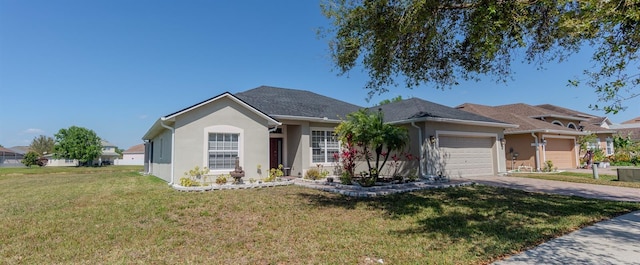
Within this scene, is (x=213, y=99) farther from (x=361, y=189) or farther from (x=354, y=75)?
(x=361, y=189)

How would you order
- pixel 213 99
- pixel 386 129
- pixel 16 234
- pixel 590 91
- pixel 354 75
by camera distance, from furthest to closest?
pixel 213 99 < pixel 386 129 < pixel 354 75 < pixel 590 91 < pixel 16 234

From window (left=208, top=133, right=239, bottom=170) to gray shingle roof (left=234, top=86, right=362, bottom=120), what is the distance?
2.57 m

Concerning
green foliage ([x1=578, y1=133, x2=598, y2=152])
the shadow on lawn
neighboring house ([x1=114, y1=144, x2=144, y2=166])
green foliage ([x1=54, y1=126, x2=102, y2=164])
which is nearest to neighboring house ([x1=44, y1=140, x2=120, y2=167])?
neighboring house ([x1=114, y1=144, x2=144, y2=166])

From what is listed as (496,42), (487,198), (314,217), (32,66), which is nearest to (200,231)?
(314,217)

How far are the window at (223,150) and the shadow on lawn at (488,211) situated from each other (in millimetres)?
4707

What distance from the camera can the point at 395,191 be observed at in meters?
10.4

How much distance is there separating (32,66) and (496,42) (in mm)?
20491

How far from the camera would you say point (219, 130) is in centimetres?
1257

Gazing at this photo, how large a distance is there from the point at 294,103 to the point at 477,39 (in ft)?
39.0

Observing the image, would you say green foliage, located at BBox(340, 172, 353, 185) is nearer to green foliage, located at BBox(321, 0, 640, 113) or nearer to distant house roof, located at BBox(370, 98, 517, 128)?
green foliage, located at BBox(321, 0, 640, 113)

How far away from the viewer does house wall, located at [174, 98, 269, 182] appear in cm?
1189

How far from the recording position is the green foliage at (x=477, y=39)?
18.1ft

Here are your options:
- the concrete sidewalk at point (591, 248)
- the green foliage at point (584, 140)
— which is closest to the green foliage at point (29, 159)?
the concrete sidewalk at point (591, 248)

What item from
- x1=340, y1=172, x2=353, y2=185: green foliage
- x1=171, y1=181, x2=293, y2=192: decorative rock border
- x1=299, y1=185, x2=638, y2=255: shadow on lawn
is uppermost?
x1=340, y1=172, x2=353, y2=185: green foliage
